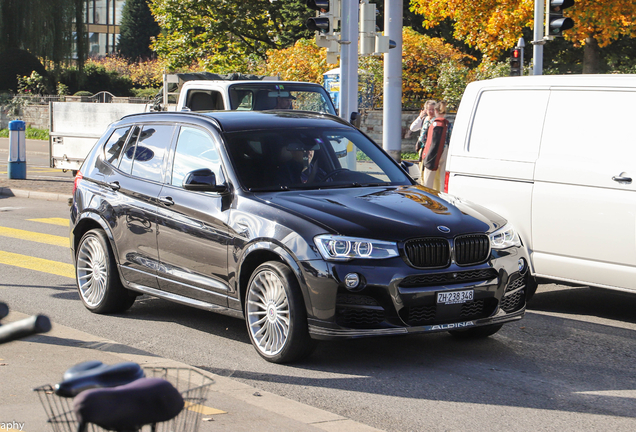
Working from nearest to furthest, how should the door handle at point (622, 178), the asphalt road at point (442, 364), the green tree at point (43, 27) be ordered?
the asphalt road at point (442, 364), the door handle at point (622, 178), the green tree at point (43, 27)

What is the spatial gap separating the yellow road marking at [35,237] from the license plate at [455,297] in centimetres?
708

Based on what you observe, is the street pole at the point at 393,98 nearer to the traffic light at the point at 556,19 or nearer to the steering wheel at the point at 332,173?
the traffic light at the point at 556,19

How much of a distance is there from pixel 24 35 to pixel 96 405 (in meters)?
50.2

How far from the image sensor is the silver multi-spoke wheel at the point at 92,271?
294 inches

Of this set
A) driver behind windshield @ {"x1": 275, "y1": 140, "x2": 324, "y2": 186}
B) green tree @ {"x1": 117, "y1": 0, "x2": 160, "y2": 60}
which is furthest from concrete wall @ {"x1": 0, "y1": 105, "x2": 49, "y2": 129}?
green tree @ {"x1": 117, "y1": 0, "x2": 160, "y2": 60}

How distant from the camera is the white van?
6.95 metres

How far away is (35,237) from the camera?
39.9 feet

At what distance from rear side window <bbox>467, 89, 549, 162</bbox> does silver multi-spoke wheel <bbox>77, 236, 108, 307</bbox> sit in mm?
3442

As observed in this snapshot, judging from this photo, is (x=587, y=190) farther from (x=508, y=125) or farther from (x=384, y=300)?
(x=384, y=300)

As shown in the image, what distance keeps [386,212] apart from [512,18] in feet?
64.0

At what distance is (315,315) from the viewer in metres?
5.56

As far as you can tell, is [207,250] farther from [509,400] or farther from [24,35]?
[24,35]

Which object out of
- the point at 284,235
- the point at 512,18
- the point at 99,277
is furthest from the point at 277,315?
the point at 512,18

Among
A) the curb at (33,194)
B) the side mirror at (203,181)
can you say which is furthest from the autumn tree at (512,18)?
the side mirror at (203,181)
